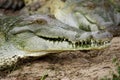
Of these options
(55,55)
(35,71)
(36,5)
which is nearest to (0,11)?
(36,5)

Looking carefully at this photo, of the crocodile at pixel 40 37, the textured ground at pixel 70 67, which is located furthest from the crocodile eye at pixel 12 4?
the textured ground at pixel 70 67

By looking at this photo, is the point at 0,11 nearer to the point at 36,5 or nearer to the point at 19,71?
the point at 36,5

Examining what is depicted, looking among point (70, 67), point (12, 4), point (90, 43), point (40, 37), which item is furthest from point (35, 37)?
point (12, 4)

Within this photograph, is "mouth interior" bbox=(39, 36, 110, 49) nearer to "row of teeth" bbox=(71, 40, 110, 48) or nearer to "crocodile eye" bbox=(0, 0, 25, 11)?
"row of teeth" bbox=(71, 40, 110, 48)

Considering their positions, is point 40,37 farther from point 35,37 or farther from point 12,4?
point 12,4

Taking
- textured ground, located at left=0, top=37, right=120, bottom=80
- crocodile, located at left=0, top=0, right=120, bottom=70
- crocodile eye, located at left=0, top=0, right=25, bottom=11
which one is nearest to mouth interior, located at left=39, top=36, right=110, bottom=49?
crocodile, located at left=0, top=0, right=120, bottom=70

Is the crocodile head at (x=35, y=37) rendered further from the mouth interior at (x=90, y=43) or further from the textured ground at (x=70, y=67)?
the textured ground at (x=70, y=67)
